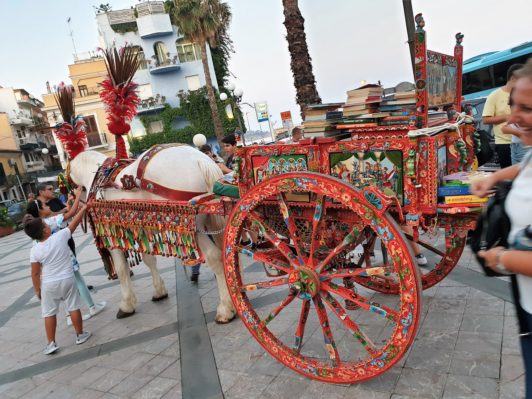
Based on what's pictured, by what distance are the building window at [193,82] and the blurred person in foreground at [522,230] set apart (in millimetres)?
28189

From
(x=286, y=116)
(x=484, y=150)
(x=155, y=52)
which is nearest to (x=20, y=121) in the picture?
(x=155, y=52)

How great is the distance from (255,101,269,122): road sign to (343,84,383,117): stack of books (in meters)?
15.3

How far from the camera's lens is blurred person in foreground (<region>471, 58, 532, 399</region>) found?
1.23 meters

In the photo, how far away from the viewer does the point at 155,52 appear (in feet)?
89.7

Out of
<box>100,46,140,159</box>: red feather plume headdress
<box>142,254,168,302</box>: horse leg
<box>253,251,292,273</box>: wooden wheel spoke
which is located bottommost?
<box>142,254,168,302</box>: horse leg

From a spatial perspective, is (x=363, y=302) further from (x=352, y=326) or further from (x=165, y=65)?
(x=165, y=65)

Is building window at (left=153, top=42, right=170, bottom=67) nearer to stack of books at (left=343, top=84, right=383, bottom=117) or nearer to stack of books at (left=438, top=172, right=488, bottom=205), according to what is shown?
stack of books at (left=343, top=84, right=383, bottom=117)

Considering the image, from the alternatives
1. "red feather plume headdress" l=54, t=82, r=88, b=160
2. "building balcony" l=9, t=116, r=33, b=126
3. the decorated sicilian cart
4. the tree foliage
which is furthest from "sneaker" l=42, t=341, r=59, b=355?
"building balcony" l=9, t=116, r=33, b=126

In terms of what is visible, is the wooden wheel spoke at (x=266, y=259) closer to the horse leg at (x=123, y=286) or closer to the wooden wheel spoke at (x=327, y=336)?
the wooden wheel spoke at (x=327, y=336)

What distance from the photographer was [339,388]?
2.42 m

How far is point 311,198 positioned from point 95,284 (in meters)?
4.77

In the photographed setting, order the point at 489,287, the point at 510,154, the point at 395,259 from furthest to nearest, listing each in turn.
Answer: the point at 510,154 < the point at 489,287 < the point at 395,259

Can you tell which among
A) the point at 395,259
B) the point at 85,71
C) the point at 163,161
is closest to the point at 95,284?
the point at 163,161

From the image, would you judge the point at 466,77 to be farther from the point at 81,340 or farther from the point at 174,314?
the point at 81,340
